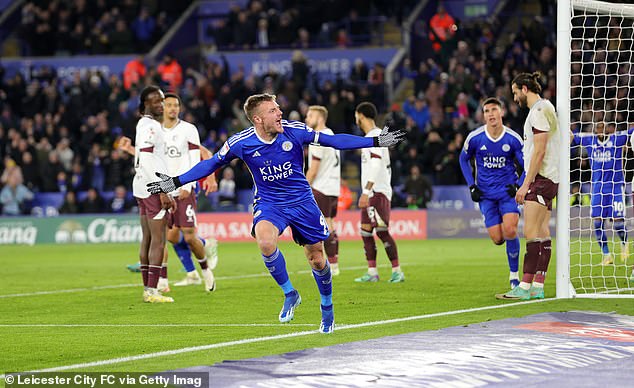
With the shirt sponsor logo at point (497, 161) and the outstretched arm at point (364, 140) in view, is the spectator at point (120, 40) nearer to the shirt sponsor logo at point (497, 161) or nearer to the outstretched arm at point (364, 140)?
the shirt sponsor logo at point (497, 161)

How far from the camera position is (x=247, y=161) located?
9273mm

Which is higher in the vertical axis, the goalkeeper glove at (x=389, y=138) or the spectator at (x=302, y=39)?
the spectator at (x=302, y=39)

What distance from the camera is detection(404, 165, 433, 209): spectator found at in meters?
26.1

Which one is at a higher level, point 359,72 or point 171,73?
point 171,73

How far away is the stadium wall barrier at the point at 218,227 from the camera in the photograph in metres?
26.0

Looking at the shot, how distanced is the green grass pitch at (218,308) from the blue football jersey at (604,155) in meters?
1.61

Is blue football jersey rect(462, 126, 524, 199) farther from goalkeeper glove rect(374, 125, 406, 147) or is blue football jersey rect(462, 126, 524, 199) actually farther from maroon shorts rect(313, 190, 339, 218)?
goalkeeper glove rect(374, 125, 406, 147)

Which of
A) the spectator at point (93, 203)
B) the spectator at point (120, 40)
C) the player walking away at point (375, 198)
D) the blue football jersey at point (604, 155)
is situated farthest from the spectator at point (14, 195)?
the blue football jersey at point (604, 155)

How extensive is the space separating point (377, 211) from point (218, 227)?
12630 millimetres

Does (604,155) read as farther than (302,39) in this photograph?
No

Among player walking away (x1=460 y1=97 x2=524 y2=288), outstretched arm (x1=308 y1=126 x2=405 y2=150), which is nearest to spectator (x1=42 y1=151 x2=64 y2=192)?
player walking away (x1=460 y1=97 x2=524 y2=288)

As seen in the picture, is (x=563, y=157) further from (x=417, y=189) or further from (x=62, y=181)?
(x=62, y=181)

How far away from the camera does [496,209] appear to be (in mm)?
12828

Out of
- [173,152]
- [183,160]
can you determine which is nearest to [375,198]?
[183,160]
